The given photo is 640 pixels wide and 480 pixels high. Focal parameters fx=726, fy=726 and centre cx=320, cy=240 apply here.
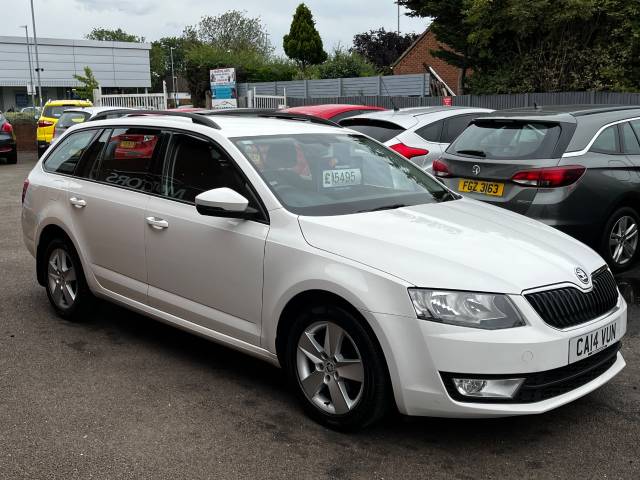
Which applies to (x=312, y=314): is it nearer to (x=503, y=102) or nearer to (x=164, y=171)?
(x=164, y=171)

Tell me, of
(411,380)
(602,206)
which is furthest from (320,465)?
(602,206)

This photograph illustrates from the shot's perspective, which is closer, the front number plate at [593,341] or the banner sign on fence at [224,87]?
the front number plate at [593,341]

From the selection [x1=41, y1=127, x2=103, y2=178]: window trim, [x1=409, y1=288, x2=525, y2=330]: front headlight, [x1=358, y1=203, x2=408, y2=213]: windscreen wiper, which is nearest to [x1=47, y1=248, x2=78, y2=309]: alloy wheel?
[x1=41, y1=127, x2=103, y2=178]: window trim

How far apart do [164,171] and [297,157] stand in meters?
0.92

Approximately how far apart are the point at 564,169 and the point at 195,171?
3.35 metres

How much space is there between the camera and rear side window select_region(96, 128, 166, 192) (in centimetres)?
485

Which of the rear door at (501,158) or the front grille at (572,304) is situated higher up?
the rear door at (501,158)

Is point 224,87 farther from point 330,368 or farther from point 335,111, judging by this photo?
point 330,368

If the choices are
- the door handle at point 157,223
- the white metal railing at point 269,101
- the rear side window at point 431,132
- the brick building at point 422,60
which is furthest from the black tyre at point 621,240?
the brick building at point 422,60

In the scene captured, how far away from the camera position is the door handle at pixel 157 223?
454 centimetres

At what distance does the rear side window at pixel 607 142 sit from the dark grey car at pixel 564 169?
1 centimetres

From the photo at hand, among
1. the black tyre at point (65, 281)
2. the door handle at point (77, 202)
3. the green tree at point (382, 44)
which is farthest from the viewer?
the green tree at point (382, 44)

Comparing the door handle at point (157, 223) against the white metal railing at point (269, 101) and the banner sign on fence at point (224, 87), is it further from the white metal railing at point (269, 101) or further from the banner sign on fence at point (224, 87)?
the white metal railing at point (269, 101)

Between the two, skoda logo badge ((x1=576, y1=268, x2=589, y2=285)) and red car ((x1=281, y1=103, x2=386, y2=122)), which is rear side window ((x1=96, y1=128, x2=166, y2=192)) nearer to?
skoda logo badge ((x1=576, y1=268, x2=589, y2=285))
